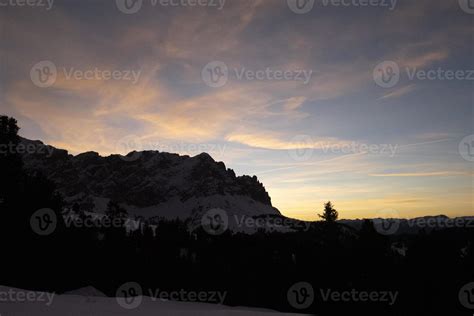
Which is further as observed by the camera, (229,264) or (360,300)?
(229,264)

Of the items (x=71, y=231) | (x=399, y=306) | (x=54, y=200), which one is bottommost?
(x=399, y=306)

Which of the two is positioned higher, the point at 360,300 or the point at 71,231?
the point at 71,231

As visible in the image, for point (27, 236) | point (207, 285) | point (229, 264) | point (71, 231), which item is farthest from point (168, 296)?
point (27, 236)

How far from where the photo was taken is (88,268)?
2019 inches

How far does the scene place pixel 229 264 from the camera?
2456 inches

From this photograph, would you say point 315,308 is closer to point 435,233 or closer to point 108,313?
point 435,233

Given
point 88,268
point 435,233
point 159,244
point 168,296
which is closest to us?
point 435,233

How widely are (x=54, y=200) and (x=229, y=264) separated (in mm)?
32239

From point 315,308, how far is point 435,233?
55.2 feet

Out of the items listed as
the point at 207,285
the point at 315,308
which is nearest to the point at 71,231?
the point at 207,285

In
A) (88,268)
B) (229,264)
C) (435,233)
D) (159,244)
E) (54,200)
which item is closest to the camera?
(54,200)

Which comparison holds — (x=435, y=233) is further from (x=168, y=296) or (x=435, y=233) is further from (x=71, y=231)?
(x=71, y=231)

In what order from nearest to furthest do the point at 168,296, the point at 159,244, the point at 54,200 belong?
the point at 54,200 < the point at 168,296 < the point at 159,244

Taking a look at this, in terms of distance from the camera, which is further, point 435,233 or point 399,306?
point 435,233
